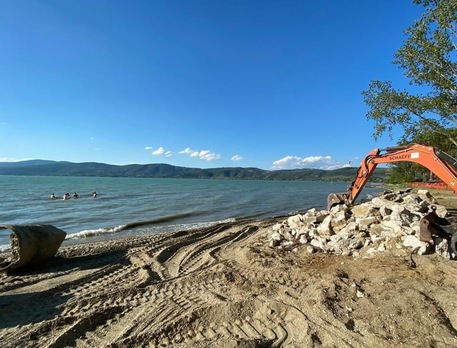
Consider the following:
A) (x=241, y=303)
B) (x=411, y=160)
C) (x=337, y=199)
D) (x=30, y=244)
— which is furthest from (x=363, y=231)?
(x=30, y=244)

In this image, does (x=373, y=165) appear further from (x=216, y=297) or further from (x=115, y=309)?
(x=115, y=309)

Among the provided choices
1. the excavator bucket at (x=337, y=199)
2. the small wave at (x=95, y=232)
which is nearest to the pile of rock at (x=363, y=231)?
the excavator bucket at (x=337, y=199)

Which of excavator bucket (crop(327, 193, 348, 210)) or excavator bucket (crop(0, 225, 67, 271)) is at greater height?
excavator bucket (crop(327, 193, 348, 210))

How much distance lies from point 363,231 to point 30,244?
9.92m

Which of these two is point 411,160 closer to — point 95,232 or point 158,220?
point 95,232

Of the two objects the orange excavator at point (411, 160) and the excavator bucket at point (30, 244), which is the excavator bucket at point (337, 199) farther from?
the excavator bucket at point (30, 244)

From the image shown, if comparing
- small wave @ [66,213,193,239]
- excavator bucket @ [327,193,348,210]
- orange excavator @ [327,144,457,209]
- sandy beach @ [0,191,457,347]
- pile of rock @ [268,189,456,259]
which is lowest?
small wave @ [66,213,193,239]

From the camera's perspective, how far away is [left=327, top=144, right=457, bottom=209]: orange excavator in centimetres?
812

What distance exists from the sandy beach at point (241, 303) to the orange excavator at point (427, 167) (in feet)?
2.06

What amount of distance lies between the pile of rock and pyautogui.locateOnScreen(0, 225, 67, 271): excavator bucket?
738cm

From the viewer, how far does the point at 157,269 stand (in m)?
8.24

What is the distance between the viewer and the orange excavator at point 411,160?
8.12 meters

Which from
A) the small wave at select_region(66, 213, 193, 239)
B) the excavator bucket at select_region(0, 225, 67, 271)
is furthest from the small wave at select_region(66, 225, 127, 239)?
the excavator bucket at select_region(0, 225, 67, 271)

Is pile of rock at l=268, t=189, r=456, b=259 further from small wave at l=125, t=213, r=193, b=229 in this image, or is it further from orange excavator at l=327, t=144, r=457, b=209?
small wave at l=125, t=213, r=193, b=229
